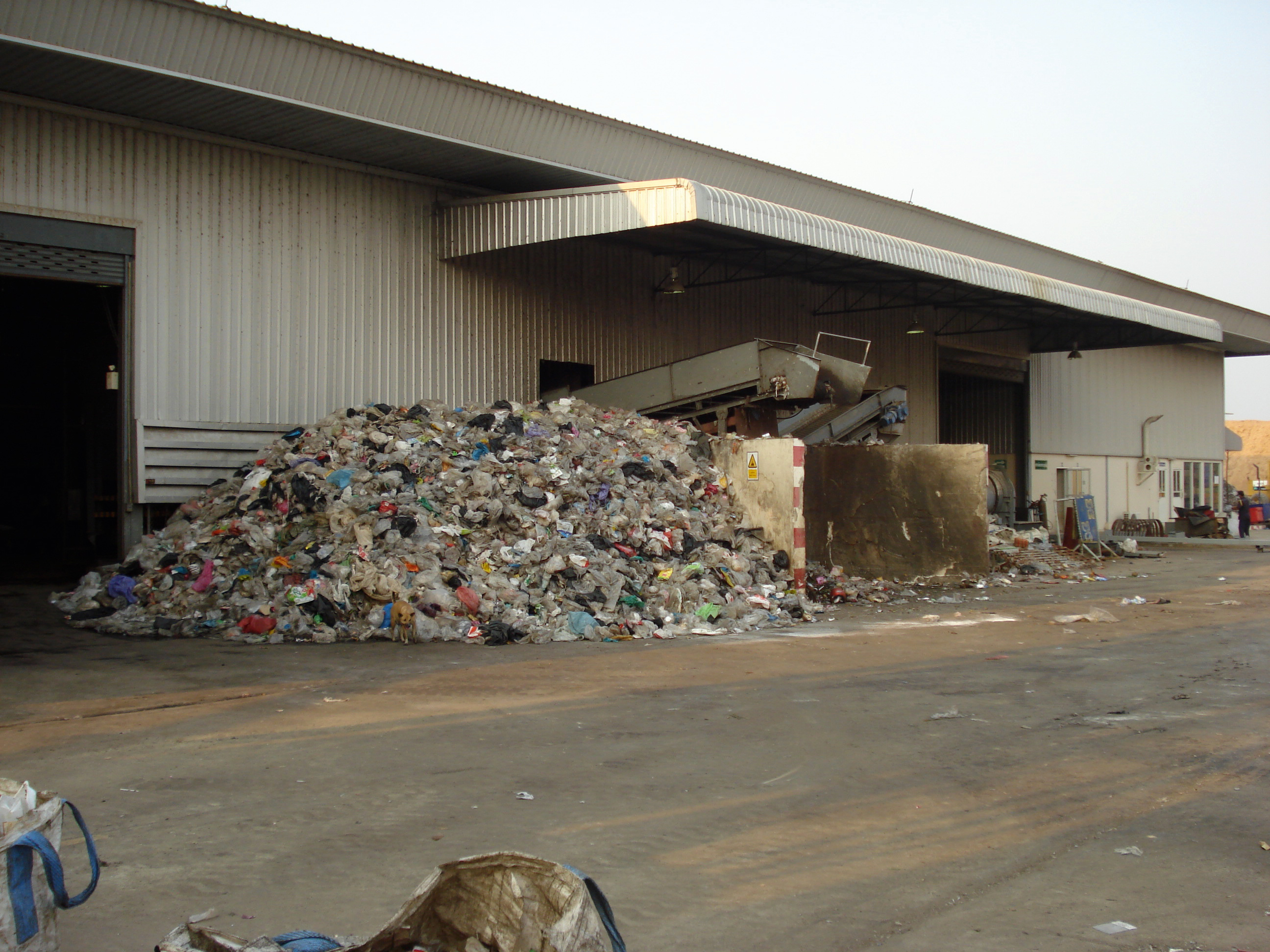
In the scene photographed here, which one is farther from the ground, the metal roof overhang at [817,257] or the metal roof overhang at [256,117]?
the metal roof overhang at [256,117]

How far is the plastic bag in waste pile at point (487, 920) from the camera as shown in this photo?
2514mm

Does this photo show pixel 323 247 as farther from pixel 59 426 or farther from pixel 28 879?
pixel 28 879

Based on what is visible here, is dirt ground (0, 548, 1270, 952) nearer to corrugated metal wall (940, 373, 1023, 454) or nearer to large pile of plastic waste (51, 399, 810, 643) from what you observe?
large pile of plastic waste (51, 399, 810, 643)

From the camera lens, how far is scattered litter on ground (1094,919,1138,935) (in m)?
3.34

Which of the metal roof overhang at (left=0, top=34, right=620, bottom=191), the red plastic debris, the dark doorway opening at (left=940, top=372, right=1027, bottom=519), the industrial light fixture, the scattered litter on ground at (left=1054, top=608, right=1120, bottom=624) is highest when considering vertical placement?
the metal roof overhang at (left=0, top=34, right=620, bottom=191)

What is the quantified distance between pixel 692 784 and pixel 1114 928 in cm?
209

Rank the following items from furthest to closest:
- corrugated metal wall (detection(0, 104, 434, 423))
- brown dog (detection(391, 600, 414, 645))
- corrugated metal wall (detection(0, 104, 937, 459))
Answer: corrugated metal wall (detection(0, 104, 937, 459)) < corrugated metal wall (detection(0, 104, 434, 423)) < brown dog (detection(391, 600, 414, 645))

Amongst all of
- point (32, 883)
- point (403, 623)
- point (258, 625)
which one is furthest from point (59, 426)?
point (32, 883)

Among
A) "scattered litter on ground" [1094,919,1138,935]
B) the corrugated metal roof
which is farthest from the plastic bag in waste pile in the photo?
the corrugated metal roof

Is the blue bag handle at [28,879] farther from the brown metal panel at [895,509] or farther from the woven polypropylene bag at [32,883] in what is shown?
the brown metal panel at [895,509]

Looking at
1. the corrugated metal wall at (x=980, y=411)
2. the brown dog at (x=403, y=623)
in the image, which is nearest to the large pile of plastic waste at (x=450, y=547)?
the brown dog at (x=403, y=623)

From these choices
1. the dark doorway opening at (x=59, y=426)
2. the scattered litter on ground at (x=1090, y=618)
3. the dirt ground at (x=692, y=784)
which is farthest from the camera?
the dark doorway opening at (x=59, y=426)

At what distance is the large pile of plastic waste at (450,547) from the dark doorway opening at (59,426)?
344cm

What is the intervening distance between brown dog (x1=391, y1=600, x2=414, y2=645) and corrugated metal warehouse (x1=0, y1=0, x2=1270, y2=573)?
15.2ft
